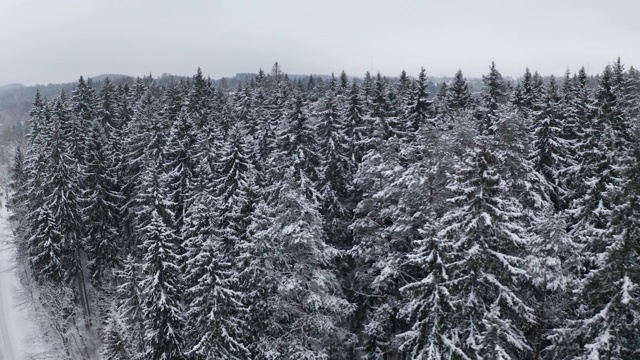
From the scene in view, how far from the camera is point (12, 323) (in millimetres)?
48312

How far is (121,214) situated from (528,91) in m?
43.0

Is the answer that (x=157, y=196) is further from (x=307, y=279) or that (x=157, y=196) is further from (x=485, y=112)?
(x=485, y=112)

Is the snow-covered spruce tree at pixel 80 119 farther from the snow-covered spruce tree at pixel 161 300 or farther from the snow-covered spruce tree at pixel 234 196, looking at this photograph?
the snow-covered spruce tree at pixel 161 300

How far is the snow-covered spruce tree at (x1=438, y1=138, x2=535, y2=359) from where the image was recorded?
53.3 feet

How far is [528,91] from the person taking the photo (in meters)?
45.7

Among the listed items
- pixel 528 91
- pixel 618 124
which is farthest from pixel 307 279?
pixel 528 91

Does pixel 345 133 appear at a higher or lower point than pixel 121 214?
higher

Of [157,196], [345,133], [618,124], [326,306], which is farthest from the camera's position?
[345,133]

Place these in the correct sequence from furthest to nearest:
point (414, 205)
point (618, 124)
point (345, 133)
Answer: point (345, 133), point (618, 124), point (414, 205)

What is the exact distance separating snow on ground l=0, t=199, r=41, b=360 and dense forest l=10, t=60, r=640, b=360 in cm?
485

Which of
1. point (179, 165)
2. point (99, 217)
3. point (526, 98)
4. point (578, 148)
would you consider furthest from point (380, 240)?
point (99, 217)

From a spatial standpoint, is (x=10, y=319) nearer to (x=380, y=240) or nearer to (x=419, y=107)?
(x=380, y=240)

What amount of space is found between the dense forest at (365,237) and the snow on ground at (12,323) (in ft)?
15.9

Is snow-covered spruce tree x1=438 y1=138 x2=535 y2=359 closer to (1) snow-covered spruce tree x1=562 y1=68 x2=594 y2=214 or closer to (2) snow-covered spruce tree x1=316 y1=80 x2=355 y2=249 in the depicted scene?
(1) snow-covered spruce tree x1=562 y1=68 x2=594 y2=214
